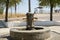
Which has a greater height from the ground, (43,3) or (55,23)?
(43,3)

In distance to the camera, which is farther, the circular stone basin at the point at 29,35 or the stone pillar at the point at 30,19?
the stone pillar at the point at 30,19

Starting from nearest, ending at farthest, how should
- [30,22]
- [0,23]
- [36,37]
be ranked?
[36,37] → [30,22] → [0,23]

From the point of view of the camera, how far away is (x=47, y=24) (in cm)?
1959

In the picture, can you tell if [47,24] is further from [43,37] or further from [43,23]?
[43,37]

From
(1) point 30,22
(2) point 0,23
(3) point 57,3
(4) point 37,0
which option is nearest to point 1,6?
(2) point 0,23

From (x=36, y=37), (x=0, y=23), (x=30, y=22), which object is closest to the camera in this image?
(x=36, y=37)

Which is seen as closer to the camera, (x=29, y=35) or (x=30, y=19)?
(x=29, y=35)

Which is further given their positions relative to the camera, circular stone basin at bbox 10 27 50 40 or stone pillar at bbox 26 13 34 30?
stone pillar at bbox 26 13 34 30

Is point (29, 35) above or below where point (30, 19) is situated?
below

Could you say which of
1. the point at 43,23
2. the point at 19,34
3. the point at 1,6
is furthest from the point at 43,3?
the point at 19,34

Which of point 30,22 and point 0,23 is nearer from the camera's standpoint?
point 30,22

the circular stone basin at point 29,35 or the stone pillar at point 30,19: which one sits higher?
the stone pillar at point 30,19

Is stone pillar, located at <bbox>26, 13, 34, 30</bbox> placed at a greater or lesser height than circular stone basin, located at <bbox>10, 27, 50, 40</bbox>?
greater

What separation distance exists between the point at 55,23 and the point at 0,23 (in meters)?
5.67
